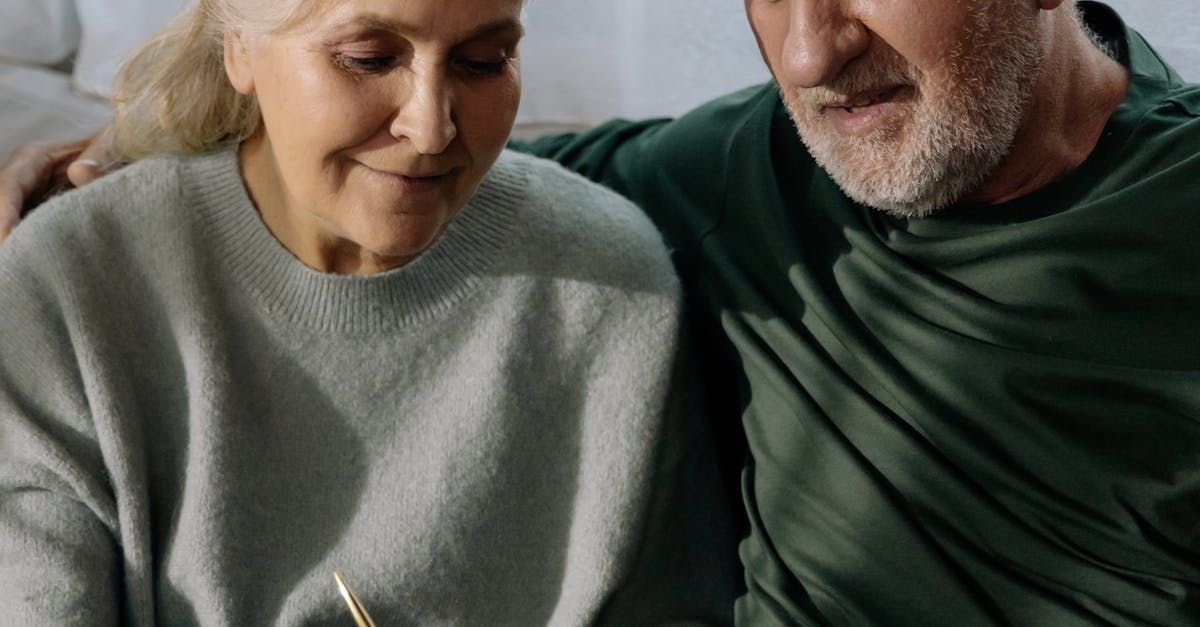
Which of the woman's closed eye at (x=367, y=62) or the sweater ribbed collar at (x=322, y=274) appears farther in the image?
the sweater ribbed collar at (x=322, y=274)

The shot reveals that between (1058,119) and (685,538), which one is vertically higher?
(1058,119)

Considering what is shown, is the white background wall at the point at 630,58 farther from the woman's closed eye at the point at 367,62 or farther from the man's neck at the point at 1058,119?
the woman's closed eye at the point at 367,62

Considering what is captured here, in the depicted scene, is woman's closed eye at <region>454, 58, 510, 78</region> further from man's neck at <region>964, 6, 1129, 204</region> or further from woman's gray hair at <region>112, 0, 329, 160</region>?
man's neck at <region>964, 6, 1129, 204</region>

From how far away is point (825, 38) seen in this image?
1353 millimetres

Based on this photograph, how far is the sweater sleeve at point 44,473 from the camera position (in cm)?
134

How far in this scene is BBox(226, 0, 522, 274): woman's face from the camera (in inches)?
47.8

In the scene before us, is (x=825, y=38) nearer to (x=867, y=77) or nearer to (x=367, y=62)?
(x=867, y=77)

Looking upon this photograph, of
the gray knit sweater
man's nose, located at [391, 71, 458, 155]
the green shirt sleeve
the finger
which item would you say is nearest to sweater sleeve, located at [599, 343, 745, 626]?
the gray knit sweater

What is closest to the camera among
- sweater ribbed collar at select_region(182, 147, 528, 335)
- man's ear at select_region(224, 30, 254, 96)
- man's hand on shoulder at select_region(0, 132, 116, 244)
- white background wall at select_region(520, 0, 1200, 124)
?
man's ear at select_region(224, 30, 254, 96)

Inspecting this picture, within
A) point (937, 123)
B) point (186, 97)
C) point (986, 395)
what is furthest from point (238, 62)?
point (986, 395)

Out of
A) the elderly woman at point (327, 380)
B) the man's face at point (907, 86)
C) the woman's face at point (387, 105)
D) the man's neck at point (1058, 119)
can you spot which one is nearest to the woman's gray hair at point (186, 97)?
the elderly woman at point (327, 380)

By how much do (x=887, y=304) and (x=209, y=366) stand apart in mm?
675

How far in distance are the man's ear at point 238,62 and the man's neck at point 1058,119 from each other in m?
0.73

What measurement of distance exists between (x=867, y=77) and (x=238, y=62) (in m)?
0.60
